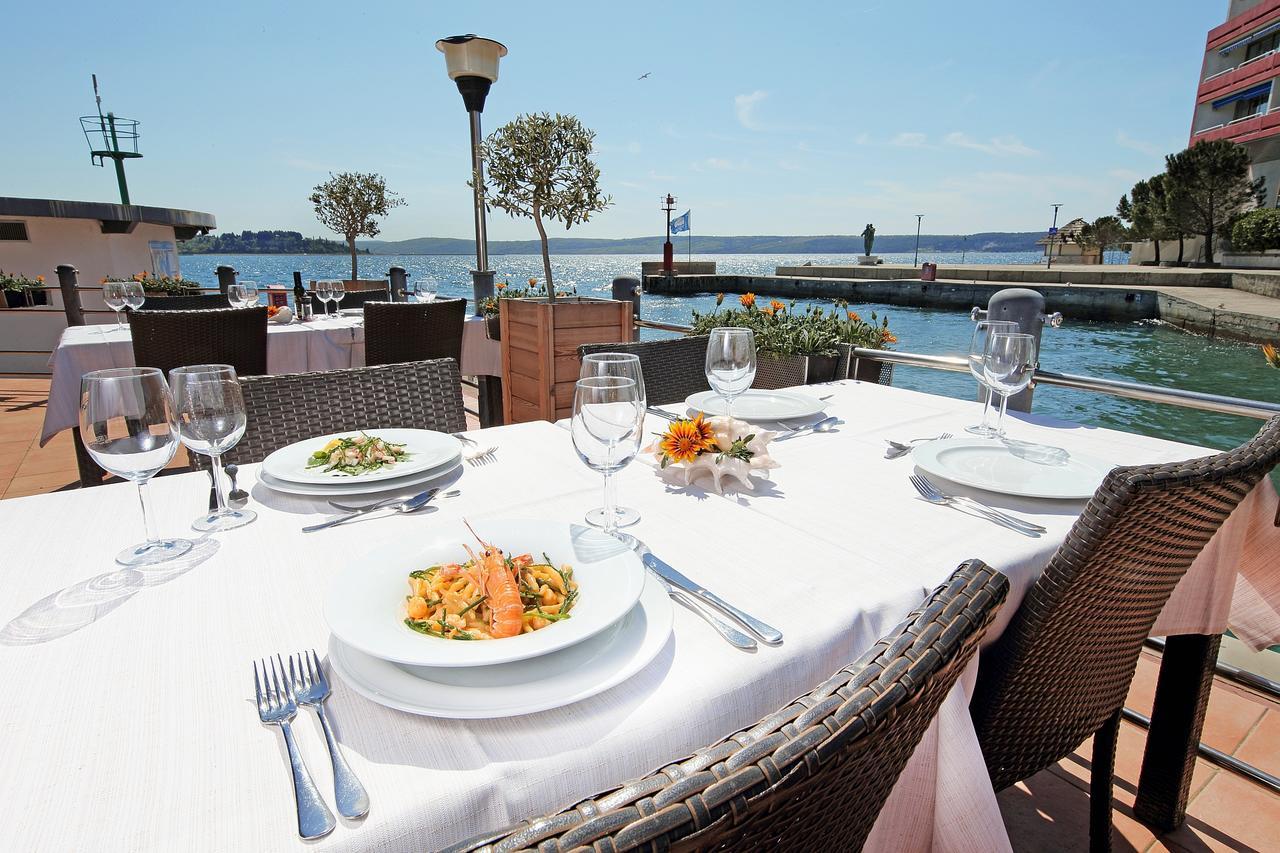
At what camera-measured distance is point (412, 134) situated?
16656mm

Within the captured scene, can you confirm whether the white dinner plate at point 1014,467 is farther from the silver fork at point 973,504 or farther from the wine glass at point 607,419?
the wine glass at point 607,419

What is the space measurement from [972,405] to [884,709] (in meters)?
1.62

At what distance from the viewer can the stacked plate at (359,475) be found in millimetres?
1045

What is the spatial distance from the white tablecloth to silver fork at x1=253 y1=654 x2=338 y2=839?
2738 mm

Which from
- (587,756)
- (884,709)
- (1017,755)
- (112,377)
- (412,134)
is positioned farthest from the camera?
(412,134)

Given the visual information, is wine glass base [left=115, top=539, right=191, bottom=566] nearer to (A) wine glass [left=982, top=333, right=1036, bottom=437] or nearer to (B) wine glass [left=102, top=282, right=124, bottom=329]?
(A) wine glass [left=982, top=333, right=1036, bottom=437]

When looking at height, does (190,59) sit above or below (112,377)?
above

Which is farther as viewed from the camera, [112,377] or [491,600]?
[112,377]

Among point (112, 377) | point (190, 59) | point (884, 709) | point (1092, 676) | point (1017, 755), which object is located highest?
point (190, 59)

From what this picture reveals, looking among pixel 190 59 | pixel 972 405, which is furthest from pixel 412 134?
pixel 972 405

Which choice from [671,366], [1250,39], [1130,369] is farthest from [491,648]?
[1250,39]

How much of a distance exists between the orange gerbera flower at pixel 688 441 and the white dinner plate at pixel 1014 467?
0.40 m

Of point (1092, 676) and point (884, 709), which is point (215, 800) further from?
point (1092, 676)

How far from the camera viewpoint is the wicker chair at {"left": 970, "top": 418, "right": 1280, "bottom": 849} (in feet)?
2.49
